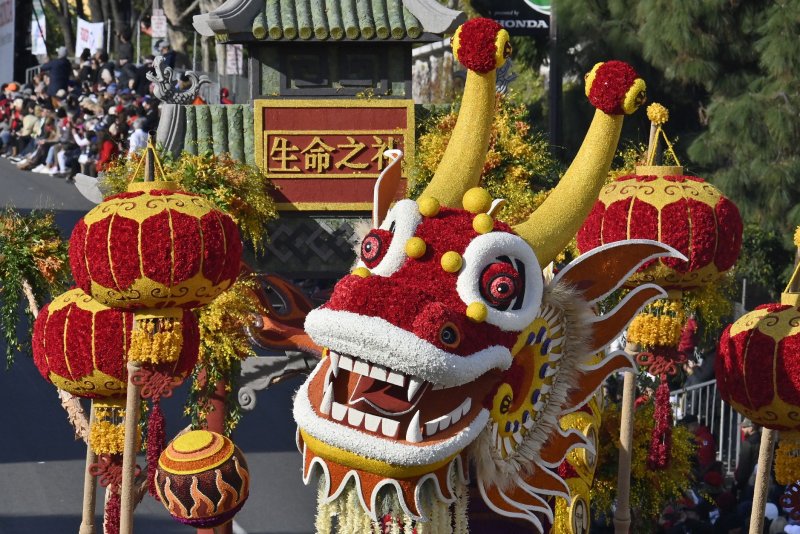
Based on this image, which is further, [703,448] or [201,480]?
[703,448]

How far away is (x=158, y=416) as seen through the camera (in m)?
8.43

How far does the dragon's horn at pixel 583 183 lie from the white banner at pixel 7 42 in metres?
24.9

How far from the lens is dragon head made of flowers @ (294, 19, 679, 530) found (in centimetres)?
639

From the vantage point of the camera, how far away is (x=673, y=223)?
27.4 ft

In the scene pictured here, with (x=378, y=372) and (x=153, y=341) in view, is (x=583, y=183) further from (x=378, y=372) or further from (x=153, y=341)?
(x=153, y=341)

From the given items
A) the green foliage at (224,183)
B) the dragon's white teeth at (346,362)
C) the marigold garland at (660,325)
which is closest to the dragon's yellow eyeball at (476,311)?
the dragon's white teeth at (346,362)

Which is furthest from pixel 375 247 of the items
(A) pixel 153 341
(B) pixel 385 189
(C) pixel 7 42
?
(C) pixel 7 42

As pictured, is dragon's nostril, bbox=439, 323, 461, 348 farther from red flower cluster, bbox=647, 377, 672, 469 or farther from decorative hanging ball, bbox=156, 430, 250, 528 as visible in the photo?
red flower cluster, bbox=647, 377, 672, 469

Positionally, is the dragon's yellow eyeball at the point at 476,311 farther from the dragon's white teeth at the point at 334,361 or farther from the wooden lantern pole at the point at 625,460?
the wooden lantern pole at the point at 625,460

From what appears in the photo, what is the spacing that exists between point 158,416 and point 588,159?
9.67 feet

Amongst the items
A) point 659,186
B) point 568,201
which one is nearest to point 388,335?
point 568,201

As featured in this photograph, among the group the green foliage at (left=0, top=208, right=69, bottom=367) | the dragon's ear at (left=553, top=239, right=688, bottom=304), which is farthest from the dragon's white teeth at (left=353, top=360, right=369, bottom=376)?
the green foliage at (left=0, top=208, right=69, bottom=367)

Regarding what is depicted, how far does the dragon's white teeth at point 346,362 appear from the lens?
21.2 ft

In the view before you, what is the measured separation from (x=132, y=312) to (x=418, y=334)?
2273 mm
